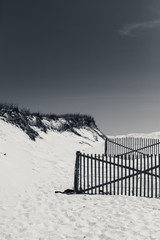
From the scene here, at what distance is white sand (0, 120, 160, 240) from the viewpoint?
19.8 feet

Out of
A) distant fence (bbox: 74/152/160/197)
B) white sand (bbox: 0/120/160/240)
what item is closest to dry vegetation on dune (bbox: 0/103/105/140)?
white sand (bbox: 0/120/160/240)

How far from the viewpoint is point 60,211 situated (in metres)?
7.70

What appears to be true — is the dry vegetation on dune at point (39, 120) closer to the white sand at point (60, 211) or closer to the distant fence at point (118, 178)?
the white sand at point (60, 211)

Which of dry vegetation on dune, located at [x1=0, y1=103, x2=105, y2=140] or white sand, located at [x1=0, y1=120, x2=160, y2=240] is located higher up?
dry vegetation on dune, located at [x1=0, y1=103, x2=105, y2=140]

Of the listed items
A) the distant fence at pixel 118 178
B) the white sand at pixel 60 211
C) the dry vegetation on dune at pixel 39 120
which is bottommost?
the white sand at pixel 60 211

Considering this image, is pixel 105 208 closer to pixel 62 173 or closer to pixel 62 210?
pixel 62 210

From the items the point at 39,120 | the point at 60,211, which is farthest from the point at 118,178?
the point at 39,120

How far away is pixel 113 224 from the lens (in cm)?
659

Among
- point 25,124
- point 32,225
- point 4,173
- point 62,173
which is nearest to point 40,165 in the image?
point 62,173

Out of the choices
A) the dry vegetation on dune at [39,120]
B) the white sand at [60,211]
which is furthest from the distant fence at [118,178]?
the dry vegetation on dune at [39,120]

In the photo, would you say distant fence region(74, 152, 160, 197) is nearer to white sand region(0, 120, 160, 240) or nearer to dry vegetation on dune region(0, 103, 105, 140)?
white sand region(0, 120, 160, 240)

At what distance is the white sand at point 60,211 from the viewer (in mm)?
6043

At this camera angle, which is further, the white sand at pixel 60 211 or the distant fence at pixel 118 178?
the distant fence at pixel 118 178

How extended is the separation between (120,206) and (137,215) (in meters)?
1.01
